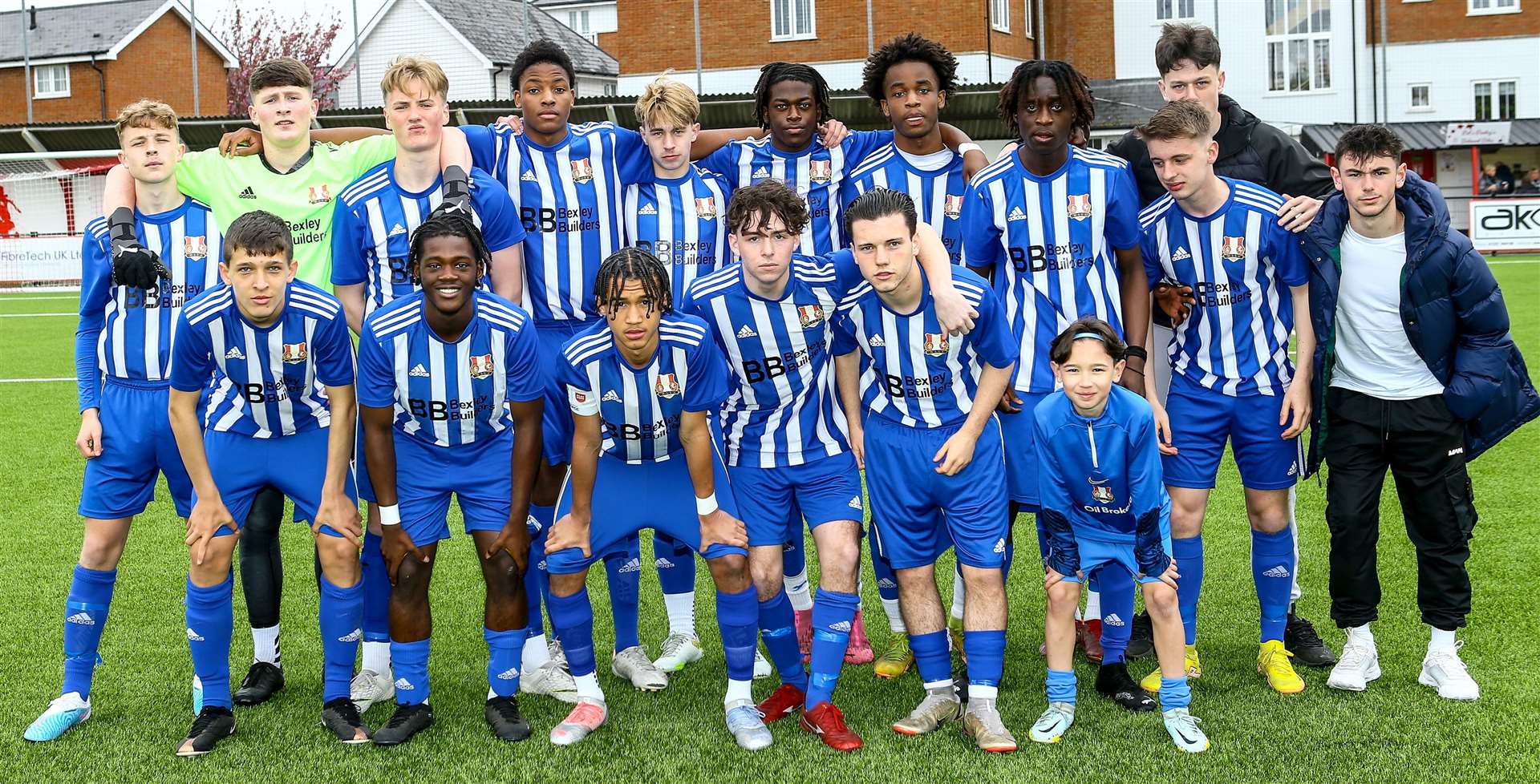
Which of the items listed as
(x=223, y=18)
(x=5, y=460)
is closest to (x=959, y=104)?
(x=5, y=460)

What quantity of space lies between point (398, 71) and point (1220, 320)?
9.13 feet

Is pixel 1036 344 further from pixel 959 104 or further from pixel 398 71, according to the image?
pixel 959 104

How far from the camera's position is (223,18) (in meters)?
A: 43.2

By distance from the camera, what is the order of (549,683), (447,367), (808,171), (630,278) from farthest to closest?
(808,171) < (549,683) < (447,367) < (630,278)

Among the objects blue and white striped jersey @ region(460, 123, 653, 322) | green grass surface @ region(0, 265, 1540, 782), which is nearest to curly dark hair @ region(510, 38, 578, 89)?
blue and white striped jersey @ region(460, 123, 653, 322)

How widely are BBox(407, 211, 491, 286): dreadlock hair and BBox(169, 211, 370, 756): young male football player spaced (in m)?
0.32

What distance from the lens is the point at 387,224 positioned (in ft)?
13.6

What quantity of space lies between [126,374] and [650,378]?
1.71 meters

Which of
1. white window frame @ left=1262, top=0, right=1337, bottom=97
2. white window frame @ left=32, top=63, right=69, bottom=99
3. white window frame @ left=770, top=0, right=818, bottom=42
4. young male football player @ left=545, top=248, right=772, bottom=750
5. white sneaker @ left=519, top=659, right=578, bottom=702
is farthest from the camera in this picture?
white window frame @ left=32, top=63, right=69, bottom=99

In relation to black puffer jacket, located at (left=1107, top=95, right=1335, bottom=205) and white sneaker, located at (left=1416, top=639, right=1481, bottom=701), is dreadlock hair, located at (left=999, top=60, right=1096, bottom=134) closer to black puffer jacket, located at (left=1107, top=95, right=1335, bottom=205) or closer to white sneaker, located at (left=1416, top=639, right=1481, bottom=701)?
black puffer jacket, located at (left=1107, top=95, right=1335, bottom=205)

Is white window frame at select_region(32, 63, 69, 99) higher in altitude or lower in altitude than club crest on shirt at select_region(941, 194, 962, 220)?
higher

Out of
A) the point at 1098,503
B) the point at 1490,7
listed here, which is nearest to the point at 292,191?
the point at 1098,503

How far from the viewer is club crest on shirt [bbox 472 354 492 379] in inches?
149

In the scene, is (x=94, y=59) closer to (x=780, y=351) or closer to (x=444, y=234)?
(x=444, y=234)
